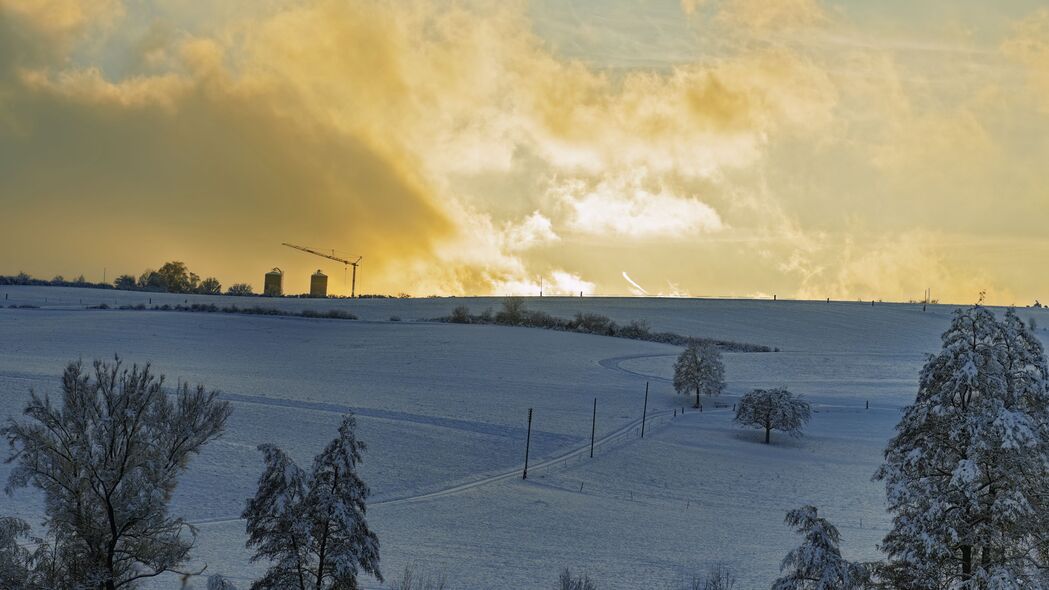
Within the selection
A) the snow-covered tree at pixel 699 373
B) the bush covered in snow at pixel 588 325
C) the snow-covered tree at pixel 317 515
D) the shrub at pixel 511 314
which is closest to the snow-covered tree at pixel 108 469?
the snow-covered tree at pixel 317 515

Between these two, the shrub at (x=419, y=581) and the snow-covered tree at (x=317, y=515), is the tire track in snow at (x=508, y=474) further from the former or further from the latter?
the snow-covered tree at (x=317, y=515)

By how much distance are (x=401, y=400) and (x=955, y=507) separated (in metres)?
52.2

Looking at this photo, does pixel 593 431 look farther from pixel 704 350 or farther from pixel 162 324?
pixel 162 324

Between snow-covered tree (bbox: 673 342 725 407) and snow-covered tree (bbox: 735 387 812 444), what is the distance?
9.24m

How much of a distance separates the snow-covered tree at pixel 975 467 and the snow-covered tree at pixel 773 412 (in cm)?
4590

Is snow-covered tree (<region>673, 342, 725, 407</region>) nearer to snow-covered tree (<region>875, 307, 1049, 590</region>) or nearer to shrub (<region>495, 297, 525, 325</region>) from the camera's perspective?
shrub (<region>495, 297, 525, 325</region>)

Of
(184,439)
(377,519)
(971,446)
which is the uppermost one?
(971,446)

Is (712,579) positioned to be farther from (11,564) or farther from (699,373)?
(699,373)

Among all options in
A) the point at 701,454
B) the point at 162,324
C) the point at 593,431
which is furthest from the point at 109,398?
the point at 162,324

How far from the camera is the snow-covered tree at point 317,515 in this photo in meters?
18.9

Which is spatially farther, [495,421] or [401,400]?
[401,400]

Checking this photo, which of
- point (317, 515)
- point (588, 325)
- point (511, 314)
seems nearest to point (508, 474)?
point (317, 515)

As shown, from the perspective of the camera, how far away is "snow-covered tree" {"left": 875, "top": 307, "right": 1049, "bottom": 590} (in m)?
17.8

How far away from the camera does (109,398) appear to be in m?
21.1
